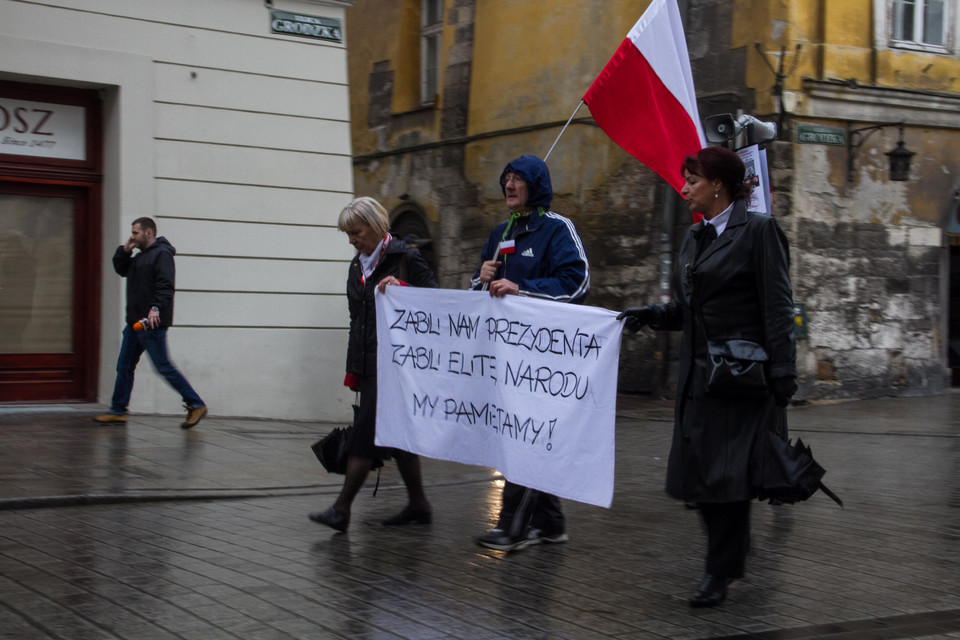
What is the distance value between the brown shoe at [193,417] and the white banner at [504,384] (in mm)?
4332

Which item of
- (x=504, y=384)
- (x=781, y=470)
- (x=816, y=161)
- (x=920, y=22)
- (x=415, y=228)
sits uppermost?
(x=920, y=22)

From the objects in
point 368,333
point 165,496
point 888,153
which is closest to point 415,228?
point 888,153

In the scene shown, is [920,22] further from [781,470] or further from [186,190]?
[781,470]

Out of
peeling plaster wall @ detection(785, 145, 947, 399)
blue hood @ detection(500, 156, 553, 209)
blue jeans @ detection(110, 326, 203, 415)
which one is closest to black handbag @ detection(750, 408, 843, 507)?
blue hood @ detection(500, 156, 553, 209)

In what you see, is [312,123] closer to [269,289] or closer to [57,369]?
[269,289]

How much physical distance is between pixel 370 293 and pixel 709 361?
89.3 inches

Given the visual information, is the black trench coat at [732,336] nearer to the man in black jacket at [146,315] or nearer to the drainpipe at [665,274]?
the man in black jacket at [146,315]

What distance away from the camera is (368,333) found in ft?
20.3

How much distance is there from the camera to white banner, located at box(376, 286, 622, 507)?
5.23m

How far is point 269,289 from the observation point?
462 inches

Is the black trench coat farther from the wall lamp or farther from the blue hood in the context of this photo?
the wall lamp

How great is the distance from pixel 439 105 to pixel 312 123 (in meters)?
7.78

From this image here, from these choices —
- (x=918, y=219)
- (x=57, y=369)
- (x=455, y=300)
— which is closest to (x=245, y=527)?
(x=455, y=300)

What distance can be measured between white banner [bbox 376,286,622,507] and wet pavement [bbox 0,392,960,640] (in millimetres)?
483
